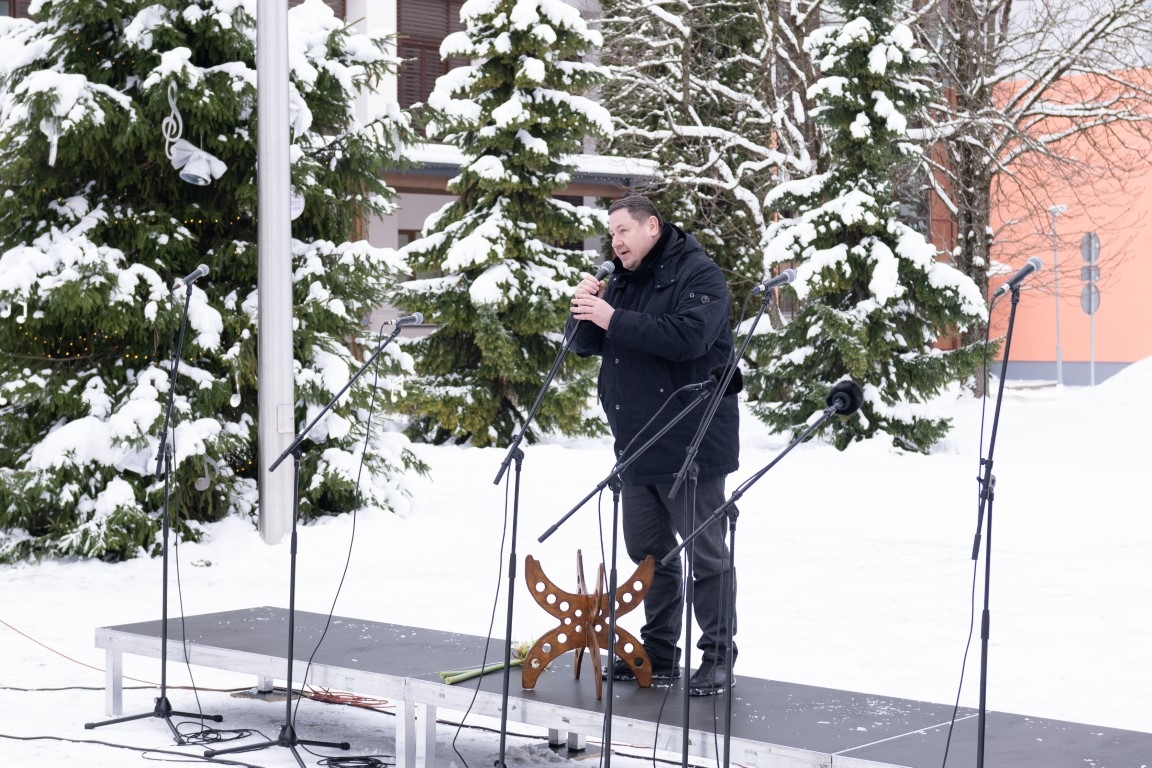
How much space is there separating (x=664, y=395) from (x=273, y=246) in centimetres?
557

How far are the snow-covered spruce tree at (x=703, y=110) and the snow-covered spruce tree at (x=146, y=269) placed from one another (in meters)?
10.7

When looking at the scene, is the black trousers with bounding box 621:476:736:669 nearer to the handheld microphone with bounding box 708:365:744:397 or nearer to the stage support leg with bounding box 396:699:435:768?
the handheld microphone with bounding box 708:365:744:397

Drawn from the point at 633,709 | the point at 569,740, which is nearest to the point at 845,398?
the point at 633,709

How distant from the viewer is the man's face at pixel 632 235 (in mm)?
5023

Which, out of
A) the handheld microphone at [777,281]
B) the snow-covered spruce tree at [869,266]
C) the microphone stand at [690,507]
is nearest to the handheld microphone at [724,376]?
the microphone stand at [690,507]

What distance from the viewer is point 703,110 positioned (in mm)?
25422

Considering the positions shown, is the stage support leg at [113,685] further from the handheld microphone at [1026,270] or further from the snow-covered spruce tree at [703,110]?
Result: the snow-covered spruce tree at [703,110]

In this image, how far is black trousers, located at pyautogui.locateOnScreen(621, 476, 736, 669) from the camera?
4.87 metres

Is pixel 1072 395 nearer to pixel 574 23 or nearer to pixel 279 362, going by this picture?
pixel 574 23

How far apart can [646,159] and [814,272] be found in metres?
7.69

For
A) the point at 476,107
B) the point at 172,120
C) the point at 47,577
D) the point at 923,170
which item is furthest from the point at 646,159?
the point at 47,577

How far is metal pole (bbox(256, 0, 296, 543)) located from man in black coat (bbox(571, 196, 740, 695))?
5156 mm

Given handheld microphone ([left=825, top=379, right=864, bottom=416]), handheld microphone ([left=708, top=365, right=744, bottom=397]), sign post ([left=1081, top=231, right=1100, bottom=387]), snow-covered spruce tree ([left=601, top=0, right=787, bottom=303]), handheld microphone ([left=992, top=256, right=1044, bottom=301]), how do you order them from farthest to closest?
sign post ([left=1081, top=231, right=1100, bottom=387]) → snow-covered spruce tree ([left=601, top=0, right=787, bottom=303]) → handheld microphone ([left=708, top=365, right=744, bottom=397]) → handheld microphone ([left=825, top=379, right=864, bottom=416]) → handheld microphone ([left=992, top=256, right=1044, bottom=301])

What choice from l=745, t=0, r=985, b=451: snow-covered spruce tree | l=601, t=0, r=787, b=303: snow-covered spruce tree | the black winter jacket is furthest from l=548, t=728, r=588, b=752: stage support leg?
l=601, t=0, r=787, b=303: snow-covered spruce tree
